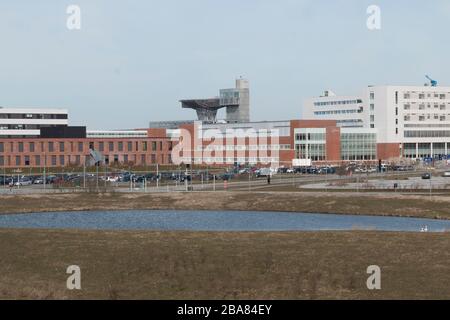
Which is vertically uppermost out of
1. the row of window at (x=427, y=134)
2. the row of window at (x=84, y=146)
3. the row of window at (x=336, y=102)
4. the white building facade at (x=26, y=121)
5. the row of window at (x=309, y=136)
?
the row of window at (x=336, y=102)

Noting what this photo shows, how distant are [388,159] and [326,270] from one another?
6017 inches

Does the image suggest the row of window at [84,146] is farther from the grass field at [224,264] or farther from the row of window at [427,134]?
the grass field at [224,264]

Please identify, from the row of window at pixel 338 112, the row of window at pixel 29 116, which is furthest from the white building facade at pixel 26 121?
the row of window at pixel 338 112

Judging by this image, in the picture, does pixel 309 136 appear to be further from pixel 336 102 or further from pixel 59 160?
pixel 59 160

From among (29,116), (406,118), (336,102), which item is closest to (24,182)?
(29,116)

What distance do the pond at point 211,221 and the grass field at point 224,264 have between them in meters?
10.9

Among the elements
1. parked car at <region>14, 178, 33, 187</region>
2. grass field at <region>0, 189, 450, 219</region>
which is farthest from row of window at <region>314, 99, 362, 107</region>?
grass field at <region>0, 189, 450, 219</region>

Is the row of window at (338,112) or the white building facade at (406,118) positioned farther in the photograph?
the row of window at (338,112)

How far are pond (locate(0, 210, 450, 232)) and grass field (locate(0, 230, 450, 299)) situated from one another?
1090 centimetres

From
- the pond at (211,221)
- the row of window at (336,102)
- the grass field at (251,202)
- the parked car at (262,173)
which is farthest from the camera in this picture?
the row of window at (336,102)

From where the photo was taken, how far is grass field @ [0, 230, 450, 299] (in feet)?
83.4

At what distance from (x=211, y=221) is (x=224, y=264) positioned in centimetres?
2834

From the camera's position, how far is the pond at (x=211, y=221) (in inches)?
2095
